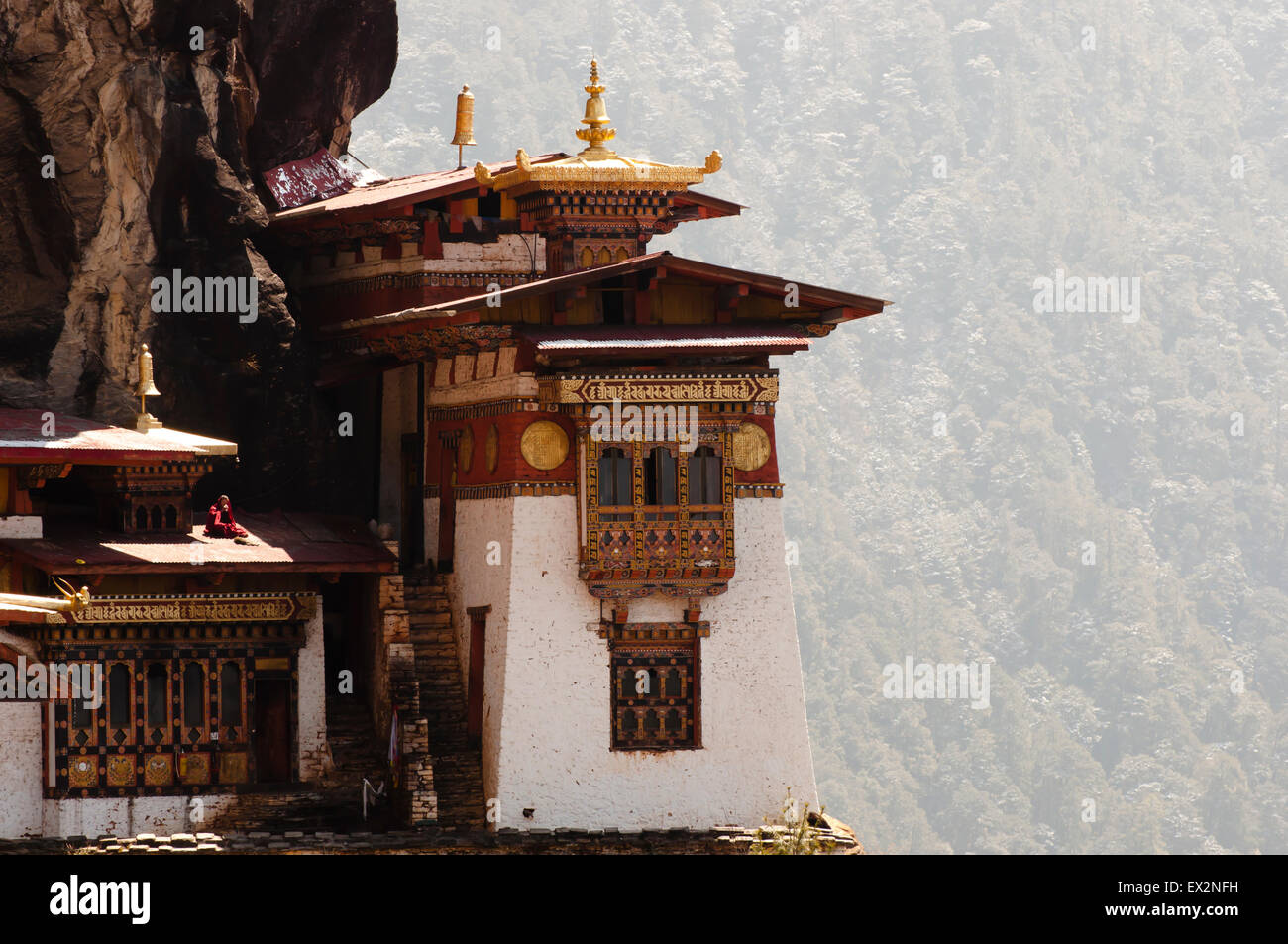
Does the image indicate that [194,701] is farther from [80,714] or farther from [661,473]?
[661,473]

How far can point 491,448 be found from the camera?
28.1 metres

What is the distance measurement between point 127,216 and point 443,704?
6946 millimetres

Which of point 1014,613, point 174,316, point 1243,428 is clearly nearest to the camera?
point 174,316

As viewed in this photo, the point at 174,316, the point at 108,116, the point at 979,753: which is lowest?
the point at 979,753

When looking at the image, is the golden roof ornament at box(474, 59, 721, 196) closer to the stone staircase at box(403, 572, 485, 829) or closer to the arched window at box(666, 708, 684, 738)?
the stone staircase at box(403, 572, 485, 829)

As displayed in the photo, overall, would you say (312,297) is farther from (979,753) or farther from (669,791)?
(979,753)

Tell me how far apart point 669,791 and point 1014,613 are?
89.7 meters

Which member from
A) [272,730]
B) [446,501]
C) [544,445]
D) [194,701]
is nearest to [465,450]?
[446,501]

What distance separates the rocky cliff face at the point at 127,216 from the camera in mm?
27828

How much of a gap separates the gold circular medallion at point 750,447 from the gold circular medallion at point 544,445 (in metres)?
Result: 2.01

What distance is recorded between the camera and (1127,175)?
13800 centimetres

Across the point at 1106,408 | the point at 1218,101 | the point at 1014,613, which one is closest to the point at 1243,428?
the point at 1106,408

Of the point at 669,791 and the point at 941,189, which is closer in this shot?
the point at 669,791

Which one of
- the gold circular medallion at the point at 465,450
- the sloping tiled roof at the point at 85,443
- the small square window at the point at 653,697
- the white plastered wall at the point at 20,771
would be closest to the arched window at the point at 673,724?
the small square window at the point at 653,697
